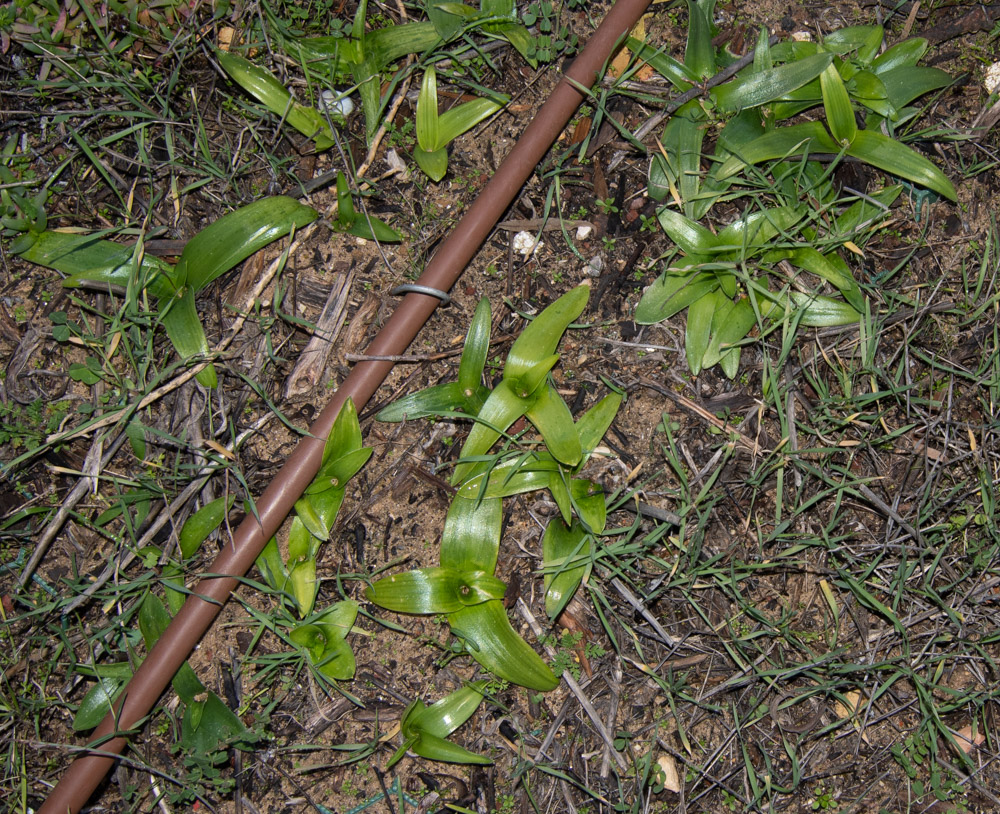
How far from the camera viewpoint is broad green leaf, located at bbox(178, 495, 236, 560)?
1884mm

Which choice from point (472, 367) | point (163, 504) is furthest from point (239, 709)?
point (472, 367)

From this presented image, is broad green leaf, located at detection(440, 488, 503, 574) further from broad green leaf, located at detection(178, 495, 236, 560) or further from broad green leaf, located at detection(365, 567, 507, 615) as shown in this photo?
broad green leaf, located at detection(178, 495, 236, 560)

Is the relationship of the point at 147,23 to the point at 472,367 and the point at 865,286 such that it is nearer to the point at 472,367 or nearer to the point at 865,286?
the point at 472,367

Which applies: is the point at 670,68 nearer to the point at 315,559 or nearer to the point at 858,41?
the point at 858,41

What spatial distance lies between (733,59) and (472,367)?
1.24 meters

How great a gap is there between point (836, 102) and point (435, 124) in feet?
3.84

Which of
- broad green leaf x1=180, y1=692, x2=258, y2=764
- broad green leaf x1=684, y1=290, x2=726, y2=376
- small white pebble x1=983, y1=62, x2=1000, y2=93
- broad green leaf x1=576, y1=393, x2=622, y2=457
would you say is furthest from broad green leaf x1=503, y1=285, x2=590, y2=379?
small white pebble x1=983, y1=62, x2=1000, y2=93

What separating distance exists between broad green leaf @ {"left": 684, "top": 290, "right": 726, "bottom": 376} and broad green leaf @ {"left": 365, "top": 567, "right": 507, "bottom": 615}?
85 cm

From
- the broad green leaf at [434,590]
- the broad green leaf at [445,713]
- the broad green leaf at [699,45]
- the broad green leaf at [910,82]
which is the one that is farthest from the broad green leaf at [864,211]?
the broad green leaf at [445,713]

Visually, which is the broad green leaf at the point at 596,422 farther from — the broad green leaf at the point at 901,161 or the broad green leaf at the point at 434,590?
the broad green leaf at the point at 901,161

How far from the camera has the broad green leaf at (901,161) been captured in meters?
1.87

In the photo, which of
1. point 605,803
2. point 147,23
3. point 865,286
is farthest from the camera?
point 147,23

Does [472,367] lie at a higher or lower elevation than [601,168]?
lower

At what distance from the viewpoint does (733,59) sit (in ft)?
6.54
